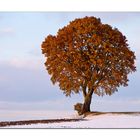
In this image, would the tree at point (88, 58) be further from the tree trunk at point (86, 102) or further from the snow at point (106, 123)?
the snow at point (106, 123)

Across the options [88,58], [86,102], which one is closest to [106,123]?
[86,102]

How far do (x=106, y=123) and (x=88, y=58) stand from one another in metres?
1.10

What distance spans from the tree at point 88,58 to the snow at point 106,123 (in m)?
0.23

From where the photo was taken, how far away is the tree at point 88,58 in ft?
31.1

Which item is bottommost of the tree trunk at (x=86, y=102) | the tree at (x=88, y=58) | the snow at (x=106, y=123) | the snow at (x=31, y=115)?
the snow at (x=106, y=123)

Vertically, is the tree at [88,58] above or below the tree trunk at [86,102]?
above

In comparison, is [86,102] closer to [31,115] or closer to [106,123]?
[106,123]

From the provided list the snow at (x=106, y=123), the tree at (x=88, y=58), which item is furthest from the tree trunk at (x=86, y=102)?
the snow at (x=106, y=123)

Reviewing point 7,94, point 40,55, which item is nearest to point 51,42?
point 40,55

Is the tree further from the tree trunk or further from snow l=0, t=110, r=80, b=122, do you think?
snow l=0, t=110, r=80, b=122

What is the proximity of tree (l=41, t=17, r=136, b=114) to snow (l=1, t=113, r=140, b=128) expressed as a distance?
23cm

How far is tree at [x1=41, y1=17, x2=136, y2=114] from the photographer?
9492 mm
